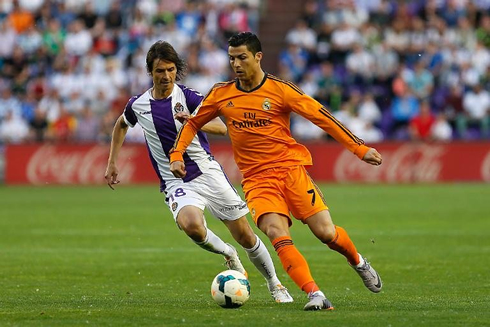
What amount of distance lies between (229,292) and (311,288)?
77 centimetres

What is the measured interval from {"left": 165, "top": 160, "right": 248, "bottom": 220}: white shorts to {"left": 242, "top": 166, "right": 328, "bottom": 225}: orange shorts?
100cm

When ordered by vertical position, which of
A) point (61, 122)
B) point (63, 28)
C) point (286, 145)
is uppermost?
point (286, 145)

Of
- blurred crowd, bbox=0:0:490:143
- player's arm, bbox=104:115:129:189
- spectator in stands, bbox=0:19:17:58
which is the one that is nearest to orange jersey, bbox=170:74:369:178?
player's arm, bbox=104:115:129:189

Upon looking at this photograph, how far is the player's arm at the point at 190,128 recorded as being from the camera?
30.7 ft

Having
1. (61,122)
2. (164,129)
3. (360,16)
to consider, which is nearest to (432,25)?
(360,16)

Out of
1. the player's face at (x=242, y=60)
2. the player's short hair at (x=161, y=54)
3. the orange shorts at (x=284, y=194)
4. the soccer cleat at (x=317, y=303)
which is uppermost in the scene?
the player's face at (x=242, y=60)

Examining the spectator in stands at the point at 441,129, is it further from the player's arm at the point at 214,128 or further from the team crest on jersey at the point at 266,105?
the team crest on jersey at the point at 266,105

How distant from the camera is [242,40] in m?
9.03

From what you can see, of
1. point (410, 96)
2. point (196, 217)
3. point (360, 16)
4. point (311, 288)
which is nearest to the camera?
Result: point (311, 288)

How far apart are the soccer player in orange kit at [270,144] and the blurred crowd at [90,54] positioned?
19.5 m

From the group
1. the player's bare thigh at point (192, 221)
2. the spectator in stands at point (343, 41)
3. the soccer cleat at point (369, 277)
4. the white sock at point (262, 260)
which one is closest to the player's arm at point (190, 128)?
the player's bare thigh at point (192, 221)

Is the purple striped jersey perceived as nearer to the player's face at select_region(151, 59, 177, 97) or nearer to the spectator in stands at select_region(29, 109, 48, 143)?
the player's face at select_region(151, 59, 177, 97)

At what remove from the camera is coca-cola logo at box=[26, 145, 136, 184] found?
28547mm

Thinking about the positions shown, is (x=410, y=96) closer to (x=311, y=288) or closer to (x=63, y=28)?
(x=63, y=28)
